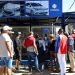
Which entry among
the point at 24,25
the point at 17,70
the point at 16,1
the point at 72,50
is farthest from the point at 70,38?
the point at 24,25

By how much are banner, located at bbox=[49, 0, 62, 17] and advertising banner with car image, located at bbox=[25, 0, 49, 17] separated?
200 millimetres

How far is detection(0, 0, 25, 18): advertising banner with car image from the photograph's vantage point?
55.3 ft

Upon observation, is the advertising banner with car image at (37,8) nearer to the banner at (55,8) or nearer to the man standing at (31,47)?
the banner at (55,8)

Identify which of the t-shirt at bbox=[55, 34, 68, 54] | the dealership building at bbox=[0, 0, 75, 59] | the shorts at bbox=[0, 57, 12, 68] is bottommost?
the shorts at bbox=[0, 57, 12, 68]

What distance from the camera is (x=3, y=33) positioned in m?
10.3

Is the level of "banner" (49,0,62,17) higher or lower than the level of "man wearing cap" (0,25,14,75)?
higher

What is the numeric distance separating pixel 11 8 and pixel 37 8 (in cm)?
128

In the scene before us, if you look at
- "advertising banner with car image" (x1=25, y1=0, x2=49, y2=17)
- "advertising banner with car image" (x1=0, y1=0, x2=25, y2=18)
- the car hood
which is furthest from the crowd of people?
the car hood

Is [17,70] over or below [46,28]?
below

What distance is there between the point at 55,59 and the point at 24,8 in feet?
11.2

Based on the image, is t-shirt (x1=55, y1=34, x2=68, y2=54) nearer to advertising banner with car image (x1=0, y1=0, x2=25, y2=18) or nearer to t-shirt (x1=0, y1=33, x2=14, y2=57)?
t-shirt (x1=0, y1=33, x2=14, y2=57)

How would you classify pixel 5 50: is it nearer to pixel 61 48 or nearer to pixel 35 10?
pixel 61 48

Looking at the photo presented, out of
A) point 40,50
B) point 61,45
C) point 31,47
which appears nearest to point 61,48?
point 61,45

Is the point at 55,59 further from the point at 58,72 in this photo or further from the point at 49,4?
the point at 49,4
